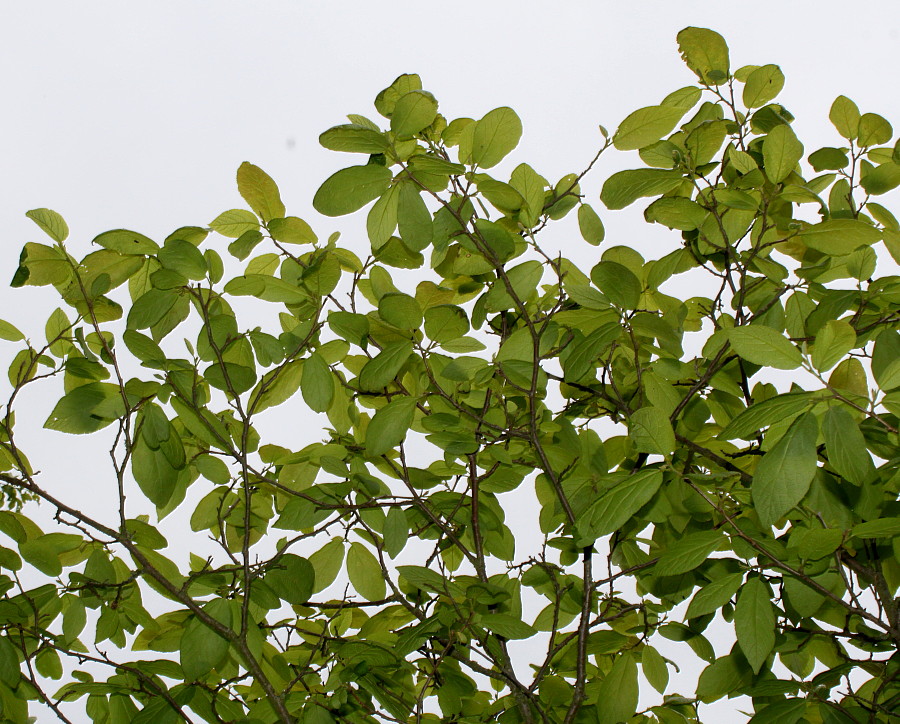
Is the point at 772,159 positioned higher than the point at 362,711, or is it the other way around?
the point at 772,159

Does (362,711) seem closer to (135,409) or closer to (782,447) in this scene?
(135,409)

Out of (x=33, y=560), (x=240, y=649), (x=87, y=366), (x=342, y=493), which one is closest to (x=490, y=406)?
(x=342, y=493)

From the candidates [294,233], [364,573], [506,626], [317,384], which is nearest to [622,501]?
[506,626]

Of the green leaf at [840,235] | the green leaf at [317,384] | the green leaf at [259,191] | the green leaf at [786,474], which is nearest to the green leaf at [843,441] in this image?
the green leaf at [786,474]

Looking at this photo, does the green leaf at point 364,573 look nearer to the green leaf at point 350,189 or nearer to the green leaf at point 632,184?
the green leaf at point 350,189

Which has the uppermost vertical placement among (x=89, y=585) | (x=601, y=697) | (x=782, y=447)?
(x=89, y=585)

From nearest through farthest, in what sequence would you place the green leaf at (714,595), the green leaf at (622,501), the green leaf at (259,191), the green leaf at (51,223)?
the green leaf at (622,501)
the green leaf at (714,595)
the green leaf at (51,223)
the green leaf at (259,191)

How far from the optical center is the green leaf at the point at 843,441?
3.60 ft

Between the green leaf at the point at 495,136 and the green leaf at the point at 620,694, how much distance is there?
1129 mm

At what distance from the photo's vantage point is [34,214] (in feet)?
4.92

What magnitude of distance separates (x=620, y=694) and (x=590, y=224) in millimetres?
1068

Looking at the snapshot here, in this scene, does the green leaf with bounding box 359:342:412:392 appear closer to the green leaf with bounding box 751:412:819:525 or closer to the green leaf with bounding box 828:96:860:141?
the green leaf with bounding box 751:412:819:525

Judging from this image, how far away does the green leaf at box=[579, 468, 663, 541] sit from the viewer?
117cm

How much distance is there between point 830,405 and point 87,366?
4.81ft
